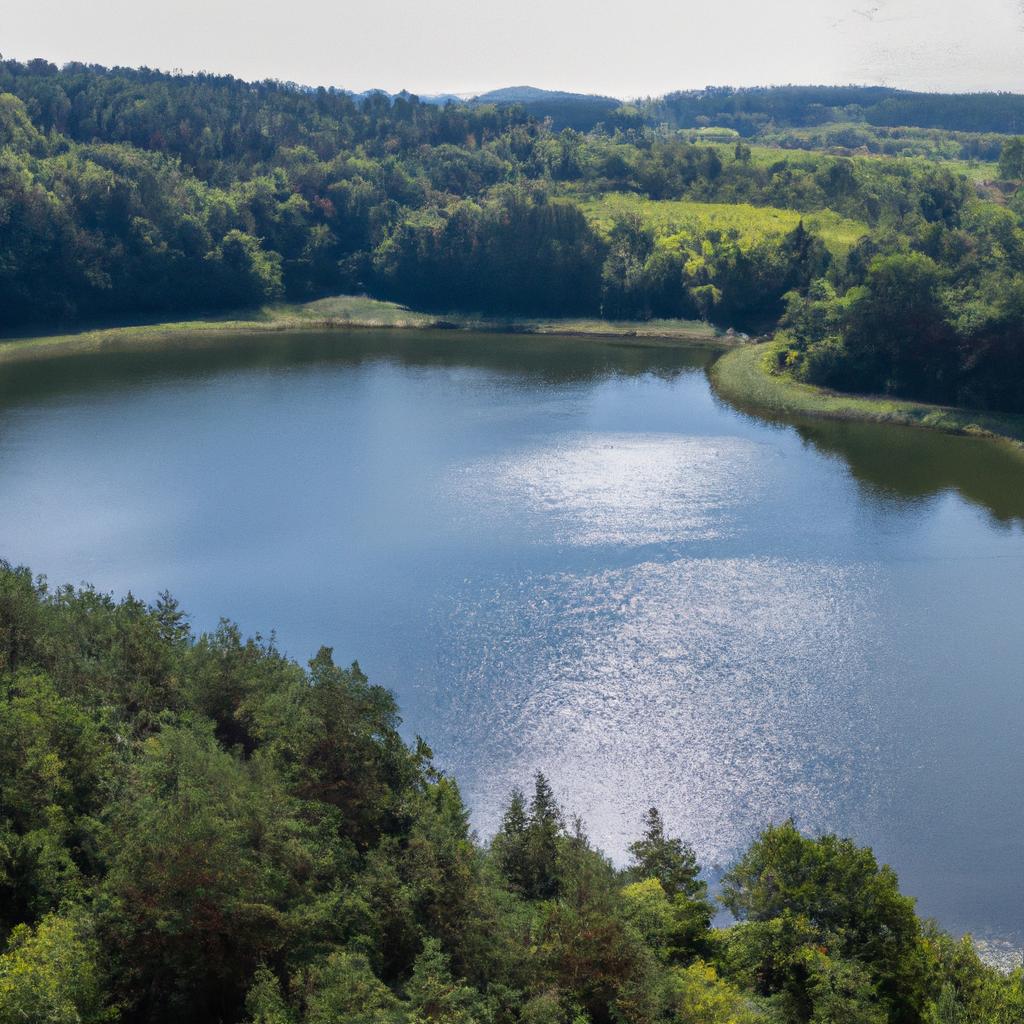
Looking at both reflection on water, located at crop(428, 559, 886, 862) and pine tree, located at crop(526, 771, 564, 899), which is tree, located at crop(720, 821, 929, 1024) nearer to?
pine tree, located at crop(526, 771, 564, 899)

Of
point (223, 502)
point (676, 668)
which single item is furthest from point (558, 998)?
point (223, 502)

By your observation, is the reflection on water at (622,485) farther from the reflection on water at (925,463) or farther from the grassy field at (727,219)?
the grassy field at (727,219)

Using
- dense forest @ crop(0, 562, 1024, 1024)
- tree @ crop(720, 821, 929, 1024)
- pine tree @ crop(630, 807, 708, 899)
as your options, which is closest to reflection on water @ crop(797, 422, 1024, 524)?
pine tree @ crop(630, 807, 708, 899)

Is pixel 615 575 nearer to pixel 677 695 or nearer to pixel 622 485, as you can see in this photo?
pixel 677 695

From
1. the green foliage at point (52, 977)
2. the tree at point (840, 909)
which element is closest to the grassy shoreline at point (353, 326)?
the tree at point (840, 909)

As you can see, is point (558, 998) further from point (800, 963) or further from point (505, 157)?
point (505, 157)
